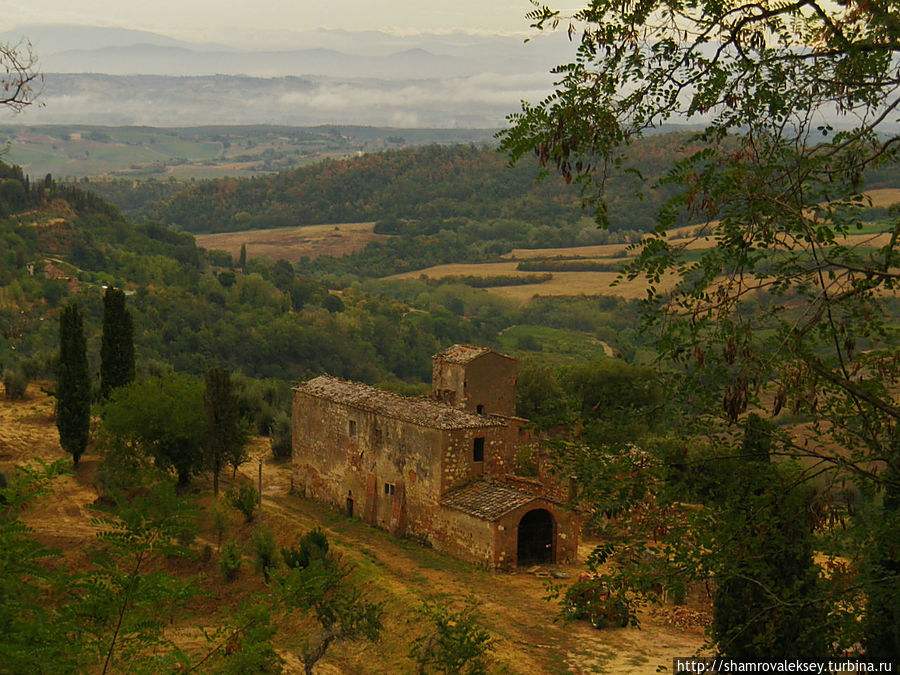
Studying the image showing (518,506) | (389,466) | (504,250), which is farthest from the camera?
(504,250)

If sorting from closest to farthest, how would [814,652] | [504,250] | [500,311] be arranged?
[814,652], [500,311], [504,250]

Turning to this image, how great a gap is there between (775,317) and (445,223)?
13032 centimetres

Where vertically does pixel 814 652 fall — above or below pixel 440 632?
above

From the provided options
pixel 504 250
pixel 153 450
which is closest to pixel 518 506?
pixel 153 450

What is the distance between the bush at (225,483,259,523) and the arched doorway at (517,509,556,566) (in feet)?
23.8

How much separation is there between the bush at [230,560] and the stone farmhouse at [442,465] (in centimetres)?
472

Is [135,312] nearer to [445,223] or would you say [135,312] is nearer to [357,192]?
[445,223]

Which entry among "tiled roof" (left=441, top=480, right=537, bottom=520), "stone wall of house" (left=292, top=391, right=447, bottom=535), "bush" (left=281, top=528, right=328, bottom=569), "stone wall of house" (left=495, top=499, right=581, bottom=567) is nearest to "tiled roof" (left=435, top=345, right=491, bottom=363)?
"stone wall of house" (left=292, top=391, right=447, bottom=535)

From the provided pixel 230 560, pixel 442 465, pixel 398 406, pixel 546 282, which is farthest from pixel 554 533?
pixel 546 282

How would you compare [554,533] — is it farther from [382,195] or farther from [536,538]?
[382,195]

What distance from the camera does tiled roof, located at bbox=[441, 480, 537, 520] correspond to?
25.3m

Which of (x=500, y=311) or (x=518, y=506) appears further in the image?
(x=500, y=311)

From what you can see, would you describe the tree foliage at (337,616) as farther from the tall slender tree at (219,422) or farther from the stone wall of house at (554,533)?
the tall slender tree at (219,422)

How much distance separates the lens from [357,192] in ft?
495
